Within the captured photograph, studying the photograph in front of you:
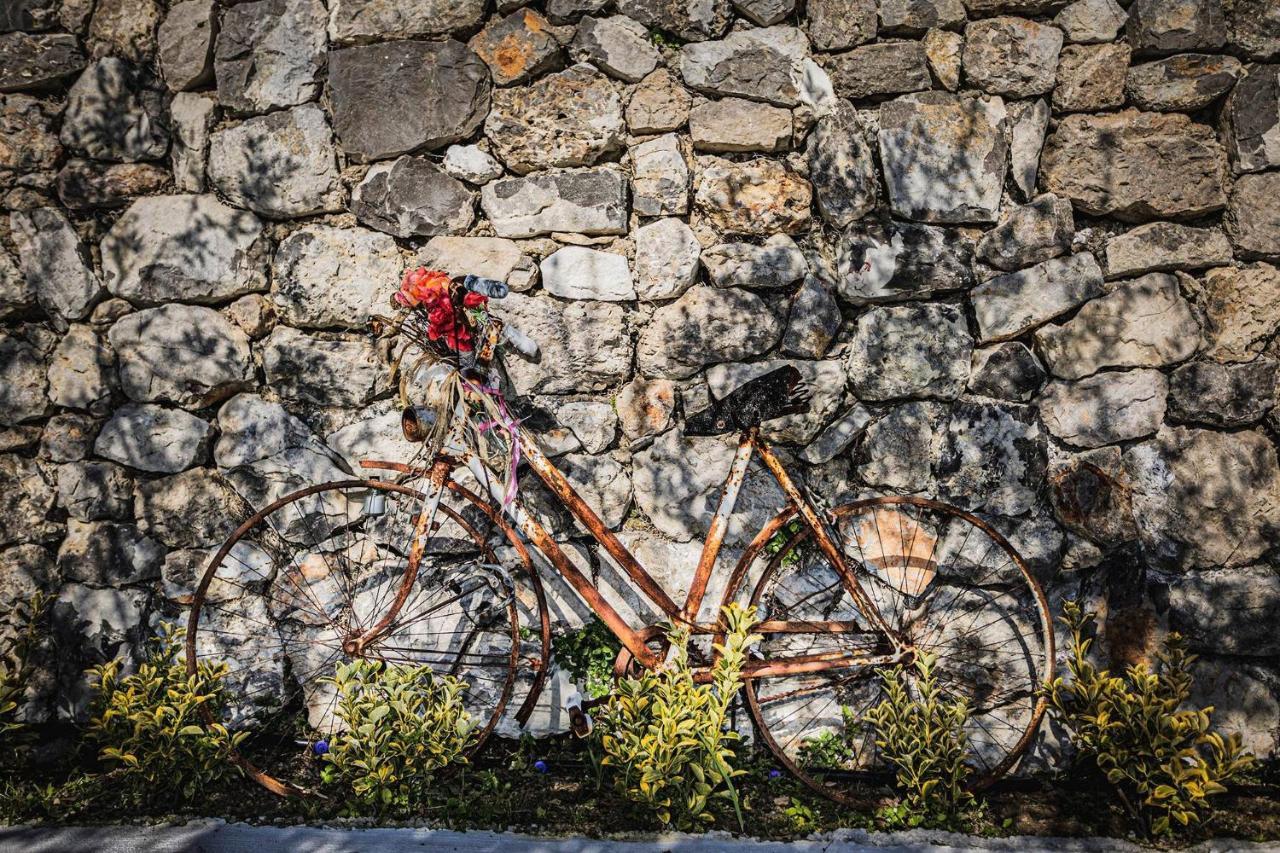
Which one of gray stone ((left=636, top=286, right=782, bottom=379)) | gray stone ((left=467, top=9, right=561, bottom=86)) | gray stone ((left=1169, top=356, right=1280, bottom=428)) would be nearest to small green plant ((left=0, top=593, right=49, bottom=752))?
gray stone ((left=636, top=286, right=782, bottom=379))

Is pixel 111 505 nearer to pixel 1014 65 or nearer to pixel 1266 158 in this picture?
pixel 1014 65

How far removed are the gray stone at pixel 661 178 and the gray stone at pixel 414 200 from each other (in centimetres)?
77

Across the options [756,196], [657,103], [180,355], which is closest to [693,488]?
[756,196]

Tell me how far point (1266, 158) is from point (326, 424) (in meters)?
4.25

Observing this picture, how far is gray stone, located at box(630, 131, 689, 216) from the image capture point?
10.8ft

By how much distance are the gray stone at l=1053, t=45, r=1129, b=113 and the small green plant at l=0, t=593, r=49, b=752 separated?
5022 millimetres

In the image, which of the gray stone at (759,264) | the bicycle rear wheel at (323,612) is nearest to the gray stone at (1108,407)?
the gray stone at (759,264)

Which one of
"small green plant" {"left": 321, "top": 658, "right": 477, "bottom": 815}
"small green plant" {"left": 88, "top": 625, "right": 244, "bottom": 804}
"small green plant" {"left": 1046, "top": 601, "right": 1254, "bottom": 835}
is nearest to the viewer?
"small green plant" {"left": 1046, "top": 601, "right": 1254, "bottom": 835}

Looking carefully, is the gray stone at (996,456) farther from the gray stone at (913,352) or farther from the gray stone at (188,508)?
the gray stone at (188,508)

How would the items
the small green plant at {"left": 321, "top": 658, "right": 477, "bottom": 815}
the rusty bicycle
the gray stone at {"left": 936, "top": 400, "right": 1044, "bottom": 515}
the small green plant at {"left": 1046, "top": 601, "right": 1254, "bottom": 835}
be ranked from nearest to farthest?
the small green plant at {"left": 1046, "top": 601, "right": 1254, "bottom": 835}, the small green plant at {"left": 321, "top": 658, "right": 477, "bottom": 815}, the rusty bicycle, the gray stone at {"left": 936, "top": 400, "right": 1044, "bottom": 515}

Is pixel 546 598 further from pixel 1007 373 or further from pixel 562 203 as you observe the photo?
pixel 1007 373

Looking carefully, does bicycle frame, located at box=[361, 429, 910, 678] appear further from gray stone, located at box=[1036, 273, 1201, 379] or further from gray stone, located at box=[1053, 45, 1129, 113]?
gray stone, located at box=[1053, 45, 1129, 113]

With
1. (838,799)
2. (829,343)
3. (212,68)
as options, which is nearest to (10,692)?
(212,68)

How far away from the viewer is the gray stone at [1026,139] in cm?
327
